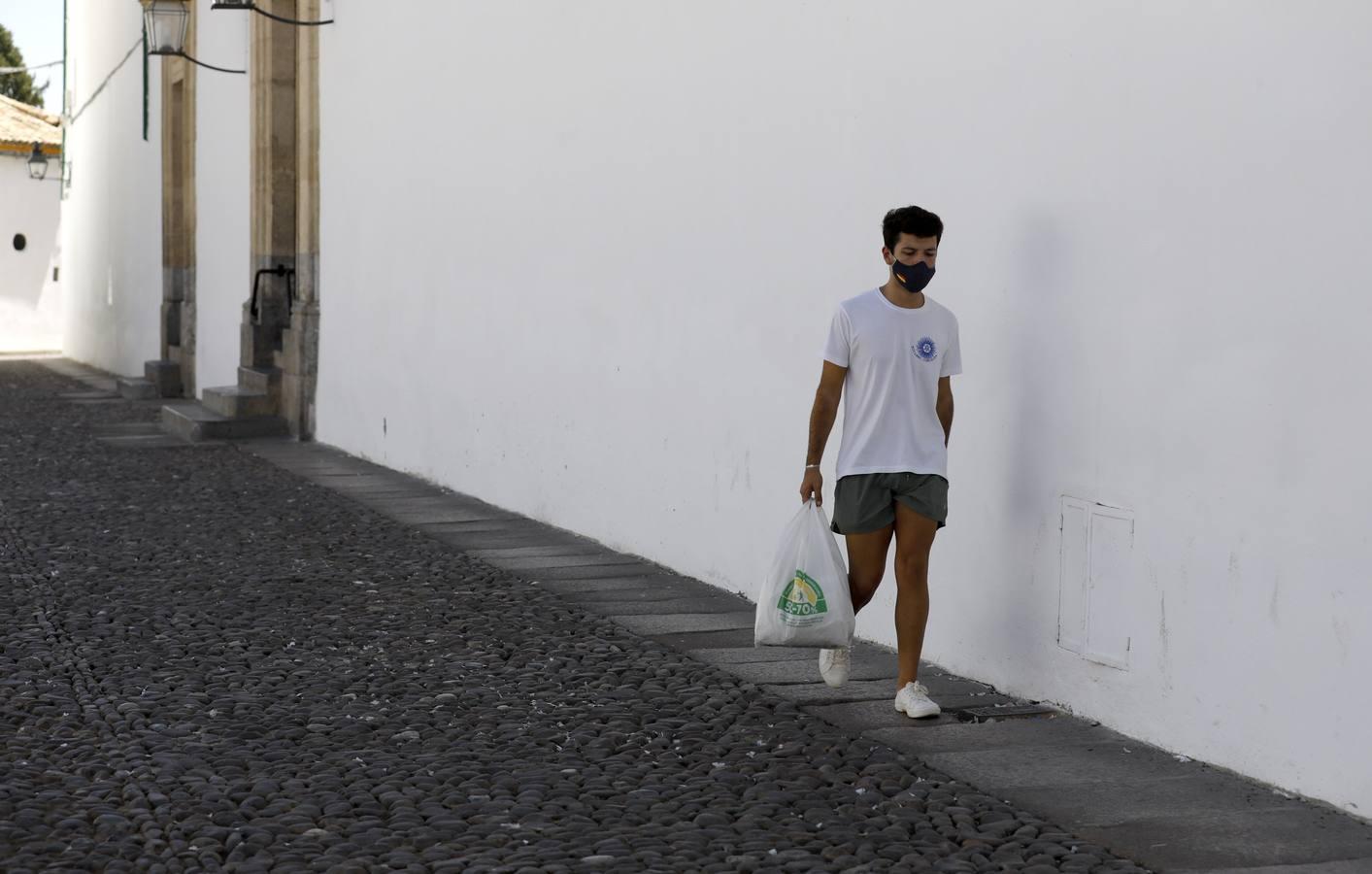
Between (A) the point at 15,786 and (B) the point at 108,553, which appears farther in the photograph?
(B) the point at 108,553

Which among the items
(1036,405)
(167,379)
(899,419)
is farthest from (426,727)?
(167,379)

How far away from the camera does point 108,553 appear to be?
8102mm

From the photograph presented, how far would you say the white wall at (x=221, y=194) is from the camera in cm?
1636

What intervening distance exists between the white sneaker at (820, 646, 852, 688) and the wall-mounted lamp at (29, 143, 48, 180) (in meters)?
31.9

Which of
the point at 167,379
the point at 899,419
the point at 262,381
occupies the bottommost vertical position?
the point at 167,379

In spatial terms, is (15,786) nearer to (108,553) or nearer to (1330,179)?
(1330,179)

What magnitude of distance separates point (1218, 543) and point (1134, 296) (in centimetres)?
73

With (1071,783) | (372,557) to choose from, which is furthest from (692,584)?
(1071,783)

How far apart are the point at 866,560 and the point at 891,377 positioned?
55 cm

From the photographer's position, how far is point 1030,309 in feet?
17.3

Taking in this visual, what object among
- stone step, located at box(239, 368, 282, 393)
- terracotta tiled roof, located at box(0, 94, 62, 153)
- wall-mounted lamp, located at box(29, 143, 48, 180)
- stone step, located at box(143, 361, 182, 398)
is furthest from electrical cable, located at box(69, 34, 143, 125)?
stone step, located at box(239, 368, 282, 393)

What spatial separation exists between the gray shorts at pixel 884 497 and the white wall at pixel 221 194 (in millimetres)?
11594

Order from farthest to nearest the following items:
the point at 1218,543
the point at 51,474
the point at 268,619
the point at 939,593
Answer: the point at 51,474, the point at 268,619, the point at 939,593, the point at 1218,543

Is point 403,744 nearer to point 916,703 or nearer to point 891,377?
point 916,703
